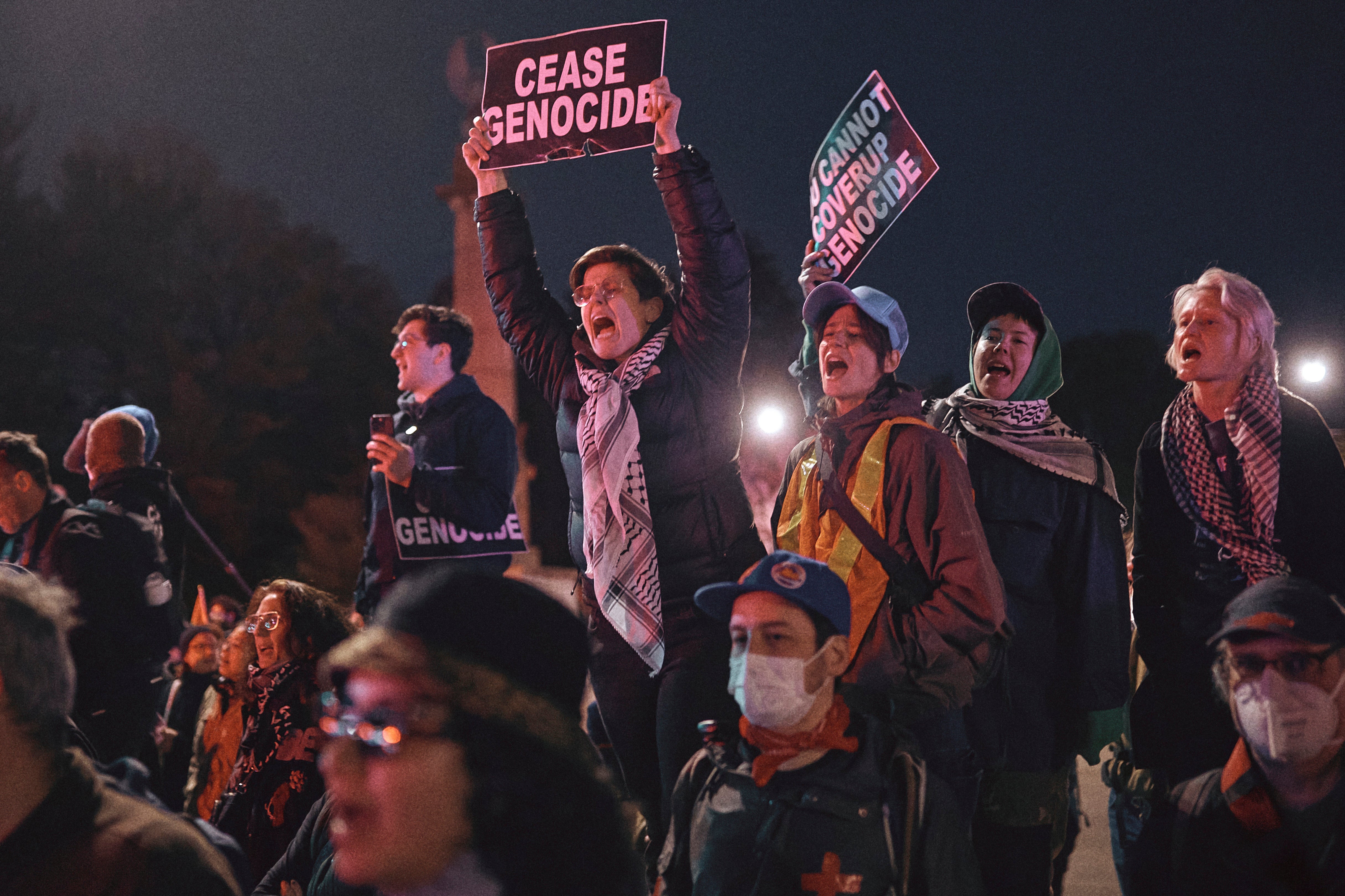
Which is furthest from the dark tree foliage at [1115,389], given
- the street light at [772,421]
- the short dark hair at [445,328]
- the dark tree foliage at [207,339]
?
the short dark hair at [445,328]

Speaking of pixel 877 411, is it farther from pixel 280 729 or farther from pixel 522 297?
pixel 280 729

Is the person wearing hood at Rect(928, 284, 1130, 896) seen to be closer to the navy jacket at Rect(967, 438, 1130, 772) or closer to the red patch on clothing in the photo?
the navy jacket at Rect(967, 438, 1130, 772)

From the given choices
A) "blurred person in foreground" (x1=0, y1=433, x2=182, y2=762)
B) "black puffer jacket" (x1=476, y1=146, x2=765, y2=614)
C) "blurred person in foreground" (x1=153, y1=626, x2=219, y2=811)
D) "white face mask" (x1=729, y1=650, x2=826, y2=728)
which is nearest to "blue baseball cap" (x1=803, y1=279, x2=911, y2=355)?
"black puffer jacket" (x1=476, y1=146, x2=765, y2=614)

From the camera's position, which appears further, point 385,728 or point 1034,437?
point 1034,437

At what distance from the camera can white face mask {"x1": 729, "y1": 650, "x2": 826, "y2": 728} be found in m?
3.09

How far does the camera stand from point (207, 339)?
101ft

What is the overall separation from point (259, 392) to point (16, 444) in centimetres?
2529

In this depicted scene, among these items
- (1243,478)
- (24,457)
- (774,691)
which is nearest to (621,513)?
(774,691)

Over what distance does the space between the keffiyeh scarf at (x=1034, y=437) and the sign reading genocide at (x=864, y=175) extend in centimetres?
94

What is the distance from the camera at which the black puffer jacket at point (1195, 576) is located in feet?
11.6

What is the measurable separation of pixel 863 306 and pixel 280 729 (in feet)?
8.21

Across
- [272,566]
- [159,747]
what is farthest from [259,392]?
[159,747]

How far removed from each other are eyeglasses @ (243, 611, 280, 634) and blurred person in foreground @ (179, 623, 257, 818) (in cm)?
6

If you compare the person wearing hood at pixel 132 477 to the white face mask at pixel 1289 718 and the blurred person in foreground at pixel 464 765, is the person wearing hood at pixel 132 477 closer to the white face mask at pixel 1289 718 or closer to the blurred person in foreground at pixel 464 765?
the blurred person in foreground at pixel 464 765
